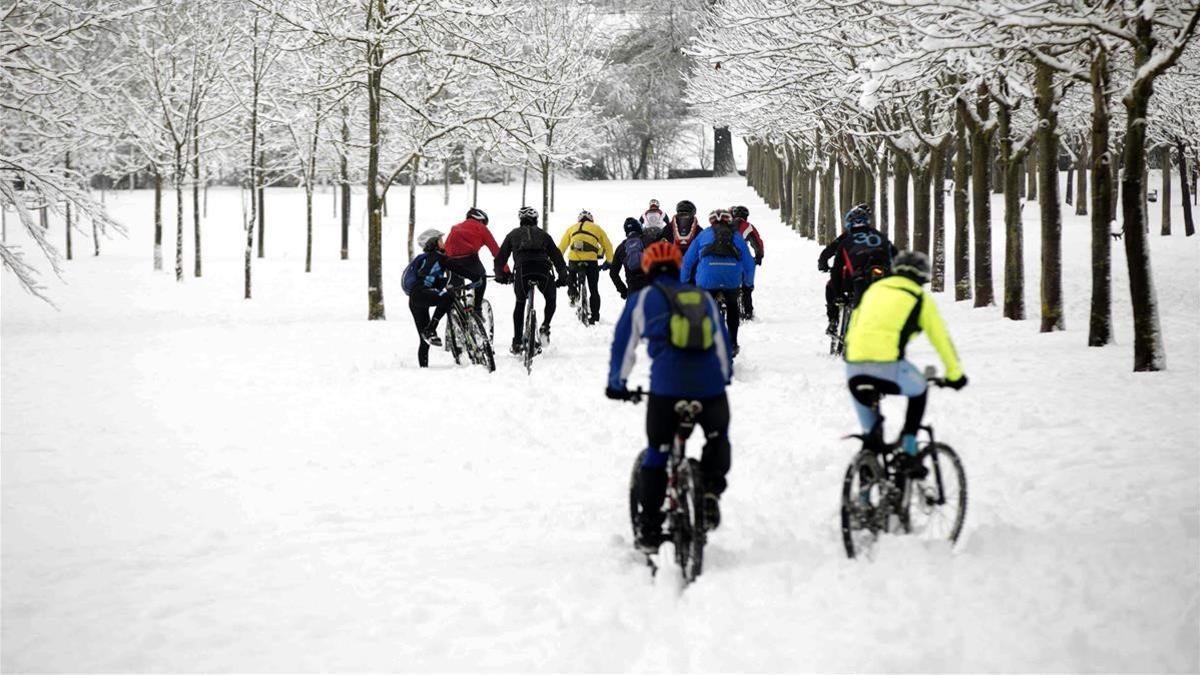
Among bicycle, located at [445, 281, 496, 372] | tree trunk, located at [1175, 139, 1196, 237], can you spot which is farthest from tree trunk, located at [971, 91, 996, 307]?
tree trunk, located at [1175, 139, 1196, 237]

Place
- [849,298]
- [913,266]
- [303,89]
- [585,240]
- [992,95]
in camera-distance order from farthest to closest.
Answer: [303,89]
[585,240]
[992,95]
[849,298]
[913,266]

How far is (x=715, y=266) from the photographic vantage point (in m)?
12.0

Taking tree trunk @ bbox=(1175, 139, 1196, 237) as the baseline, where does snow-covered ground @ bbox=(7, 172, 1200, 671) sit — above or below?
below

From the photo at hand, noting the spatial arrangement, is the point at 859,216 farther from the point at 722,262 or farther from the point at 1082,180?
the point at 1082,180

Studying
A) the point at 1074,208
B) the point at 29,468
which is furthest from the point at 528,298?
the point at 1074,208

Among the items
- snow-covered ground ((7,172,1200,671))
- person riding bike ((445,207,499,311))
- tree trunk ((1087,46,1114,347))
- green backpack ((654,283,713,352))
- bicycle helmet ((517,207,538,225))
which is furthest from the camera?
person riding bike ((445,207,499,311))

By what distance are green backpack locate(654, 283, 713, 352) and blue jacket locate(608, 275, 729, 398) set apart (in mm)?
33

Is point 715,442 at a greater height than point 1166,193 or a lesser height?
lesser

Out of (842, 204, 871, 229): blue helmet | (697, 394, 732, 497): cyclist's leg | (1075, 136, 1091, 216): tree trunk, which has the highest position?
(1075, 136, 1091, 216): tree trunk

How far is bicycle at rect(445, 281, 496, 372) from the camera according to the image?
12.7 meters

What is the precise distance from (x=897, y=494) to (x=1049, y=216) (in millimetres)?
10362

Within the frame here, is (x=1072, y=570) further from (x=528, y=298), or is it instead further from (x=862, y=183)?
(x=862, y=183)

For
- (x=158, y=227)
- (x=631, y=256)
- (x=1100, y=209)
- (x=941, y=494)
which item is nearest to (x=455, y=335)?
(x=631, y=256)

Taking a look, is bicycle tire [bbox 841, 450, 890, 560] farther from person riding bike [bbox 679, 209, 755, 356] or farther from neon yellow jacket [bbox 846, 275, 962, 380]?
person riding bike [bbox 679, 209, 755, 356]
